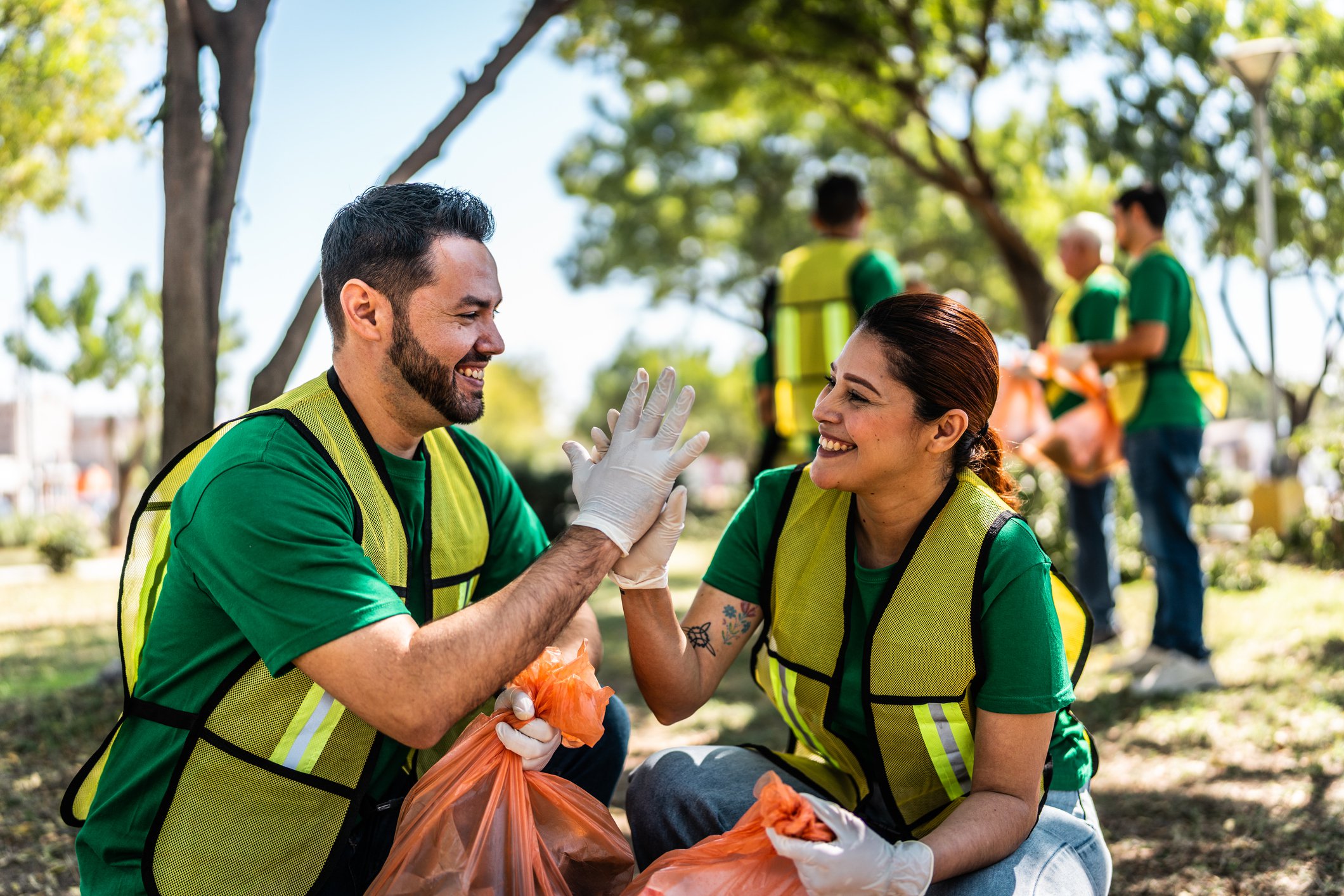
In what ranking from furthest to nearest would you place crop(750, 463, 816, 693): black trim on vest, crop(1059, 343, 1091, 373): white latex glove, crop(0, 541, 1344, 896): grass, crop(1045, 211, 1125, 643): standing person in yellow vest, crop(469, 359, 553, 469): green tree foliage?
crop(469, 359, 553, 469): green tree foliage, crop(1045, 211, 1125, 643): standing person in yellow vest, crop(1059, 343, 1091, 373): white latex glove, crop(0, 541, 1344, 896): grass, crop(750, 463, 816, 693): black trim on vest

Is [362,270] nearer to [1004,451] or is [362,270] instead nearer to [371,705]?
[371,705]

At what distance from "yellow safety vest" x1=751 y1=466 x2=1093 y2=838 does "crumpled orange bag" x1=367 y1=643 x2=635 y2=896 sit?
45 centimetres

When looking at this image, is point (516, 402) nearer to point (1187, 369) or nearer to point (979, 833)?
point (1187, 369)

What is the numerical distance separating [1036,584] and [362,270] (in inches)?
53.9

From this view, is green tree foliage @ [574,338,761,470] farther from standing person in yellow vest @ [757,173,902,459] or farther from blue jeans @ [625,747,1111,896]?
blue jeans @ [625,747,1111,896]

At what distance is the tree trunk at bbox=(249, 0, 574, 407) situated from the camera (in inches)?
165

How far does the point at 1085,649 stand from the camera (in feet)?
6.83

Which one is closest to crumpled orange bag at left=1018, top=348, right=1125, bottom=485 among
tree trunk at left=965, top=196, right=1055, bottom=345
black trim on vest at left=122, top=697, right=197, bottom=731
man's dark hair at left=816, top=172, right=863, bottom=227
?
man's dark hair at left=816, top=172, right=863, bottom=227

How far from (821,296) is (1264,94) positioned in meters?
6.06

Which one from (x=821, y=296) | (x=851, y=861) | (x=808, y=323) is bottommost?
(x=851, y=861)

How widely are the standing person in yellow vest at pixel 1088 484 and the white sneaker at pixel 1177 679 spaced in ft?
2.56

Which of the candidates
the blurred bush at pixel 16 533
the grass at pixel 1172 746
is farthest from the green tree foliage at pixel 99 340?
the grass at pixel 1172 746

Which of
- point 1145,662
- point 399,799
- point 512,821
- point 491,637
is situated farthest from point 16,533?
point 491,637

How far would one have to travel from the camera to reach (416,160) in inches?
169
